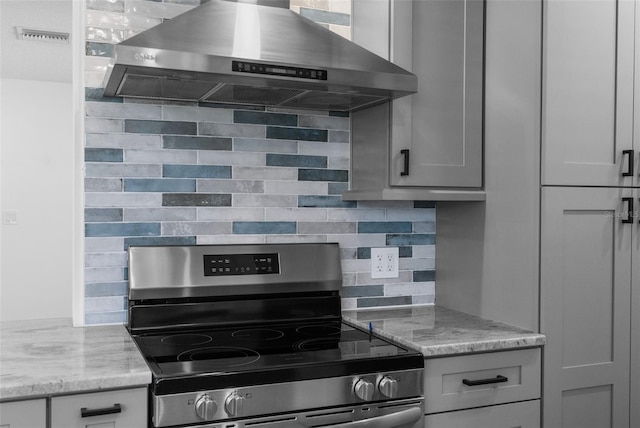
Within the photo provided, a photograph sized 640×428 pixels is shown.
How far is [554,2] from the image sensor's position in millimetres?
1967

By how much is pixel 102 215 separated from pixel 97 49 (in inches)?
21.8

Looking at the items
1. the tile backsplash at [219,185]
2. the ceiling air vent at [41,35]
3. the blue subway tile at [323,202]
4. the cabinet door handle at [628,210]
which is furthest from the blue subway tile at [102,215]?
the ceiling air vent at [41,35]

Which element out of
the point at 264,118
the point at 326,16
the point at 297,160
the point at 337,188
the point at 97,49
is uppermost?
the point at 326,16

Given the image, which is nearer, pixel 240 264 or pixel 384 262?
pixel 240 264

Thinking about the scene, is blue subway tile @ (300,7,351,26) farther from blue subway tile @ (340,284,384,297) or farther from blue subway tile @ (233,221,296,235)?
blue subway tile @ (340,284,384,297)

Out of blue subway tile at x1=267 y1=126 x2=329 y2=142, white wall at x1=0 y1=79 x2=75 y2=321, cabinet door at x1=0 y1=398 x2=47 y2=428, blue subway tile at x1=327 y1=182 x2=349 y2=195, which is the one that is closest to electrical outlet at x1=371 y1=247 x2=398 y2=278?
blue subway tile at x1=327 y1=182 x2=349 y2=195

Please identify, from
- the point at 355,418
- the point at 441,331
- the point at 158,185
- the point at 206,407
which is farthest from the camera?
the point at 158,185

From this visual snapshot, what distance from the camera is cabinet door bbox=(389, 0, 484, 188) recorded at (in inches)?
83.2

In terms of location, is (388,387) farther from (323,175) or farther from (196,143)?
(196,143)

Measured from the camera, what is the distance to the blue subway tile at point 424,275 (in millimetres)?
2518

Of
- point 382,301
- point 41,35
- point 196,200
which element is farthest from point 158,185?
point 41,35

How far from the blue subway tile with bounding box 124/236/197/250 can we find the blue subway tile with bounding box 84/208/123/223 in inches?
3.3

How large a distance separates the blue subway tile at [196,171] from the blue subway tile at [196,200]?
0.22ft

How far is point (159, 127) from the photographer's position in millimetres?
2137
